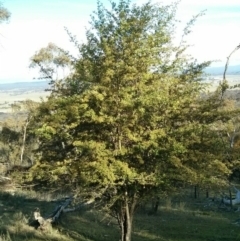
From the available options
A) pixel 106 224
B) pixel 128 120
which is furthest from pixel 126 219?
pixel 106 224

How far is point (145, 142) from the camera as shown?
1077 centimetres

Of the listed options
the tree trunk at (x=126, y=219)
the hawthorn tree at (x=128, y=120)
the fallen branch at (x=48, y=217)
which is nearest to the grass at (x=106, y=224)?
the fallen branch at (x=48, y=217)

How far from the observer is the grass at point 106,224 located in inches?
623

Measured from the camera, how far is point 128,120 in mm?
11141

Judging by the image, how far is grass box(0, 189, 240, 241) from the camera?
1581 centimetres

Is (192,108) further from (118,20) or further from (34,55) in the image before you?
(34,55)

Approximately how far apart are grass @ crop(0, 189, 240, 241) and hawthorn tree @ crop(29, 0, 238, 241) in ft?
9.99

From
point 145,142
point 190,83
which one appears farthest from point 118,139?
point 190,83

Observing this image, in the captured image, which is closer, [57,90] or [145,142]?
[145,142]

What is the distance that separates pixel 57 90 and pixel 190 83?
3.90 meters

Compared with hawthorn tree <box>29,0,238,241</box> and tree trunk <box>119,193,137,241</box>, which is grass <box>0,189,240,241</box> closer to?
tree trunk <box>119,193,137,241</box>

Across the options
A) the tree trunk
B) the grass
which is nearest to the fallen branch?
the grass

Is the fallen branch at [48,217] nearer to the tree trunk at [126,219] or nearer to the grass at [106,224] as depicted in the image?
the grass at [106,224]

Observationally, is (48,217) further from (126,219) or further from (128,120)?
(128,120)
